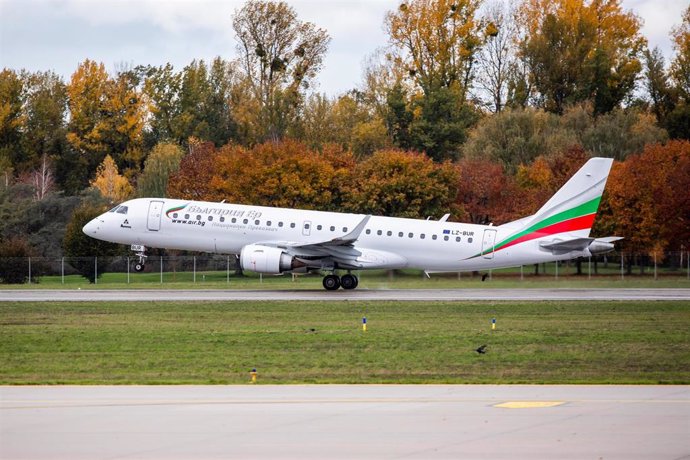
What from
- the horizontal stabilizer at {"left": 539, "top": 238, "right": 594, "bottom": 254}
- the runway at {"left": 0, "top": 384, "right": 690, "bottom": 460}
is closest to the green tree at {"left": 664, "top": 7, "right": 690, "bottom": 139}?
the horizontal stabilizer at {"left": 539, "top": 238, "right": 594, "bottom": 254}

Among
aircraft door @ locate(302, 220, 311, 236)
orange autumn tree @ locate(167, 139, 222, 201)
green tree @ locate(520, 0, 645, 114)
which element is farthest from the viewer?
green tree @ locate(520, 0, 645, 114)

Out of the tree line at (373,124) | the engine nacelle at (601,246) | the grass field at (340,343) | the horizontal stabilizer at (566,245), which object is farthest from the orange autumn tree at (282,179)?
the grass field at (340,343)

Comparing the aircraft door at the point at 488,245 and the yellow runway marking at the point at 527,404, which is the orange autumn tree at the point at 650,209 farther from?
the yellow runway marking at the point at 527,404

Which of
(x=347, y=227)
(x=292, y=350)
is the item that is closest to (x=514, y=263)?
(x=347, y=227)

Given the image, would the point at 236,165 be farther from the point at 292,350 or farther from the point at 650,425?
the point at 650,425

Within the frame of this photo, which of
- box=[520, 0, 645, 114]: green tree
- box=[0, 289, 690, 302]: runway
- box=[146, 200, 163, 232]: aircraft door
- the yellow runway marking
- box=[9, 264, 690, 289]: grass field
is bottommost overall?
the yellow runway marking

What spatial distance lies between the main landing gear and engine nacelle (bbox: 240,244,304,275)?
254 cm

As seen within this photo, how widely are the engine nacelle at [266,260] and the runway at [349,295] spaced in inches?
41.8

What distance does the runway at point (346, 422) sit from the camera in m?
13.6

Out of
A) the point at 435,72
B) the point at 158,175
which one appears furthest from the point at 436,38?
the point at 158,175

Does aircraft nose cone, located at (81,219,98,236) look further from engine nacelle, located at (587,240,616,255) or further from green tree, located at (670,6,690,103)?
green tree, located at (670,6,690,103)

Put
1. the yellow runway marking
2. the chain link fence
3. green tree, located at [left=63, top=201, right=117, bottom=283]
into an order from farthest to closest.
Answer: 1. green tree, located at [left=63, top=201, right=117, bottom=283]
2. the chain link fence
3. the yellow runway marking

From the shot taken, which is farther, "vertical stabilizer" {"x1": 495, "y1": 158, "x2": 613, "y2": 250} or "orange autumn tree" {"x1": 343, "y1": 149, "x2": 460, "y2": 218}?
"orange autumn tree" {"x1": 343, "y1": 149, "x2": 460, "y2": 218}

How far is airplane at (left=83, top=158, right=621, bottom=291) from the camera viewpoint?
151 feet
